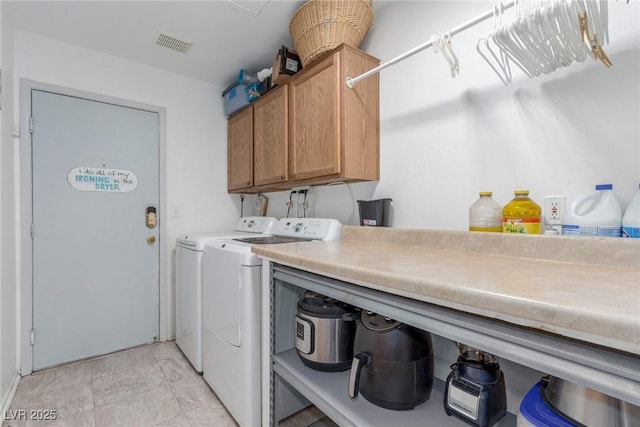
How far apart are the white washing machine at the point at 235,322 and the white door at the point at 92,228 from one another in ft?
3.09

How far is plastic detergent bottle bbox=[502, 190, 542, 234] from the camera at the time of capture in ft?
3.69

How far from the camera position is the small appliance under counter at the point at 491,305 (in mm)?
458

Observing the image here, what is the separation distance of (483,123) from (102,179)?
2652 millimetres

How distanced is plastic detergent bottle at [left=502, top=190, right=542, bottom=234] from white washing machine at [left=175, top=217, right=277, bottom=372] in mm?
1655

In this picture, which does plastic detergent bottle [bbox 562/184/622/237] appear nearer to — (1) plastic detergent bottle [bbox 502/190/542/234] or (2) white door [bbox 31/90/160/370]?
(1) plastic detergent bottle [bbox 502/190/542/234]

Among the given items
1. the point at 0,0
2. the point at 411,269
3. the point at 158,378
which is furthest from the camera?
the point at 158,378

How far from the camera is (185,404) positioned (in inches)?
67.1

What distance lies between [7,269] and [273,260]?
5.88ft

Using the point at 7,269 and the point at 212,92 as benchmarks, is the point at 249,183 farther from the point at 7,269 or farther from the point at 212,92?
the point at 7,269

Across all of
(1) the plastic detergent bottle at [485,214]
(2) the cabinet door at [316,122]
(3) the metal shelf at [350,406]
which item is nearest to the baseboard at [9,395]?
(3) the metal shelf at [350,406]

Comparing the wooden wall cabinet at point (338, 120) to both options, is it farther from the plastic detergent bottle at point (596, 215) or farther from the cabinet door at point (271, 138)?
the plastic detergent bottle at point (596, 215)

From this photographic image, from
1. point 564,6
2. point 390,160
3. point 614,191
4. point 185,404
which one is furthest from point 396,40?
point 185,404

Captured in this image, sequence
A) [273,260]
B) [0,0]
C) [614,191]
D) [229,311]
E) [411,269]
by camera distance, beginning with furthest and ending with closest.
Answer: [0,0] → [229,311] → [273,260] → [614,191] → [411,269]

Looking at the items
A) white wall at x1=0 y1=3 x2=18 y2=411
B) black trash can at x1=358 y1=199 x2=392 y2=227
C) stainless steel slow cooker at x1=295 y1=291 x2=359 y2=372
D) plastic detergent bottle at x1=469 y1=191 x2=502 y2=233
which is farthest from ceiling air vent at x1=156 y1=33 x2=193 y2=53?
plastic detergent bottle at x1=469 y1=191 x2=502 y2=233
